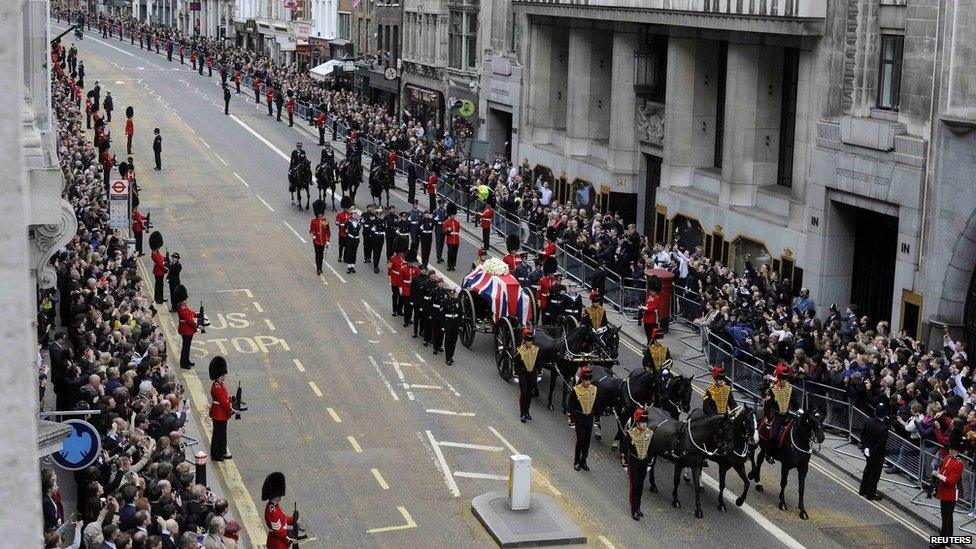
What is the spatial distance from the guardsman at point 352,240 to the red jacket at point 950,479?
19.9 m

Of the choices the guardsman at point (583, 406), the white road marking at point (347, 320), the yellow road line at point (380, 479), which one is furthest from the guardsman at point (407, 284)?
the guardsman at point (583, 406)

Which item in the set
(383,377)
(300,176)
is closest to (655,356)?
(383,377)

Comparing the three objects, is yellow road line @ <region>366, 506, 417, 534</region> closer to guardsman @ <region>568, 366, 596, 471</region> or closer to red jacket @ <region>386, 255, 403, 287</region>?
guardsman @ <region>568, 366, 596, 471</region>

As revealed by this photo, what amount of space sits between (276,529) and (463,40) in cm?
4440

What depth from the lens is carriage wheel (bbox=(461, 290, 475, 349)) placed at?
2956 centimetres

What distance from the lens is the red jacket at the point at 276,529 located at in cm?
1761

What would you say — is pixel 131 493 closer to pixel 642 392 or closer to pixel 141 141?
pixel 642 392

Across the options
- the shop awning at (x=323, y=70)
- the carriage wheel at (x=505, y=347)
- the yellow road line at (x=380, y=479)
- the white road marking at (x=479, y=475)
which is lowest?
the white road marking at (x=479, y=475)

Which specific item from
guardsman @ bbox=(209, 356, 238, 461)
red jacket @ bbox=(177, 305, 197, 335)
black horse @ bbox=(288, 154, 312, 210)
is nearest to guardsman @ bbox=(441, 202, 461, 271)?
black horse @ bbox=(288, 154, 312, 210)

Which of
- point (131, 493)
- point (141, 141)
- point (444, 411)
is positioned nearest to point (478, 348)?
point (444, 411)

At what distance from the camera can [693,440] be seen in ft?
66.9

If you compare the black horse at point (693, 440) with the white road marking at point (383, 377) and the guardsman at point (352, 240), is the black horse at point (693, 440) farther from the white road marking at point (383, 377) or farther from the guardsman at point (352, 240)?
the guardsman at point (352, 240)

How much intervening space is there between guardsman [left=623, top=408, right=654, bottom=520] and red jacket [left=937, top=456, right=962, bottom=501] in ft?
12.9

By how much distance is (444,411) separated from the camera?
26031 millimetres
